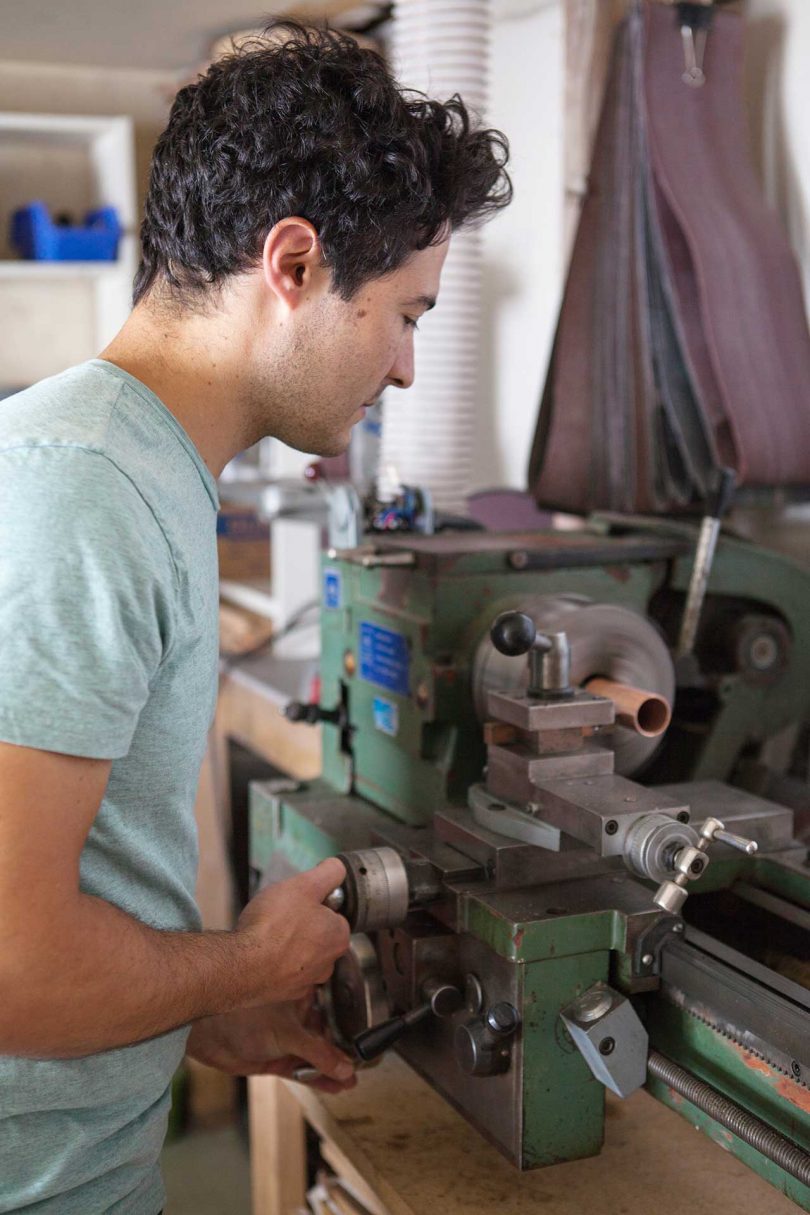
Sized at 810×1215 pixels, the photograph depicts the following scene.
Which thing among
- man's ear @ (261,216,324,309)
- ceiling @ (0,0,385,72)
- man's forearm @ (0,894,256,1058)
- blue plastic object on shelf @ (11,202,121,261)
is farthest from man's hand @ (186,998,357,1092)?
blue plastic object on shelf @ (11,202,121,261)

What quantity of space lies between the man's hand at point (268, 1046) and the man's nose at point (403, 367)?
60 cm

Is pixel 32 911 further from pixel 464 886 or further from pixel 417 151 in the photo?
pixel 417 151

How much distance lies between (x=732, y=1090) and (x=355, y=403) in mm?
611

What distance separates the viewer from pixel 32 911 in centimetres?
75

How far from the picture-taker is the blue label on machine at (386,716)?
1348 mm

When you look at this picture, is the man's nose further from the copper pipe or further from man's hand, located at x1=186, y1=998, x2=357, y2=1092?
man's hand, located at x1=186, y1=998, x2=357, y2=1092

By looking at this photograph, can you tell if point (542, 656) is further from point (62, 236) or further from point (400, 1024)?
point (62, 236)

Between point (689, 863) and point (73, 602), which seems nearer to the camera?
point (73, 602)

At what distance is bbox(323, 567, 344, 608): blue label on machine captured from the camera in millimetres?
1470

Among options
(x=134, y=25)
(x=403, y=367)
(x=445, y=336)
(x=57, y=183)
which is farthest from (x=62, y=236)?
(x=403, y=367)

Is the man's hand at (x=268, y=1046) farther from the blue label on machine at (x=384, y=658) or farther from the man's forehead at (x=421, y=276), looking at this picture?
the man's forehead at (x=421, y=276)

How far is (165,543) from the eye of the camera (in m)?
0.83

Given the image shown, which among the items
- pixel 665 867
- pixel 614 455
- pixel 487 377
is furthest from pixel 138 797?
pixel 487 377

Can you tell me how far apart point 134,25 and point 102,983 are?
105 inches
